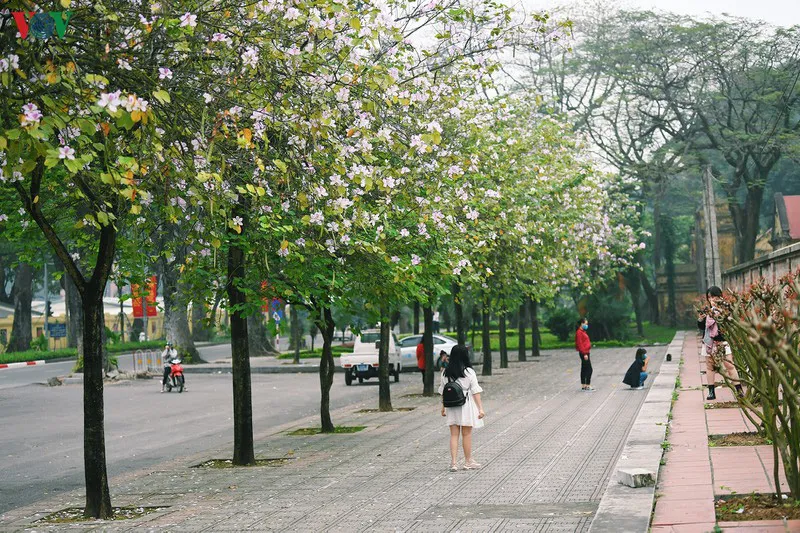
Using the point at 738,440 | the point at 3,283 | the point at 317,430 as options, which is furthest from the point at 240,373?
the point at 3,283

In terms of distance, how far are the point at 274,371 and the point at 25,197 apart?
31.1 metres

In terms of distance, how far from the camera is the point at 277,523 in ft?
32.5

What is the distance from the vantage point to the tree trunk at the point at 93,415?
10.9 metres

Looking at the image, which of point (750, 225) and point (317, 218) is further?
point (750, 225)

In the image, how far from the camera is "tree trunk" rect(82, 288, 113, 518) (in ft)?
35.9

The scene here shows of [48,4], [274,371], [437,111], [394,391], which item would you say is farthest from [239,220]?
[274,371]

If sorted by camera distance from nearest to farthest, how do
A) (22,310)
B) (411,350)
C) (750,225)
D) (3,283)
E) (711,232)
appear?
Answer: (711,232) → (411,350) → (750,225) → (22,310) → (3,283)

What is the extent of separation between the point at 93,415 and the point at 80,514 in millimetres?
1079

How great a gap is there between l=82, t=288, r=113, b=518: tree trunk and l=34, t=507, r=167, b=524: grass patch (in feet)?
0.39

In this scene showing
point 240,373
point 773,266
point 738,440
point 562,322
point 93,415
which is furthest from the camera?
point 562,322

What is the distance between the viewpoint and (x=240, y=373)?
1486 cm

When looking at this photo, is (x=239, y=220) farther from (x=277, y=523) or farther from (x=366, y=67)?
(x=277, y=523)

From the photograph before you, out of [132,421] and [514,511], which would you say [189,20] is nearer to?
[514,511]

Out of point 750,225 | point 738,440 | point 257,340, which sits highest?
point 750,225
